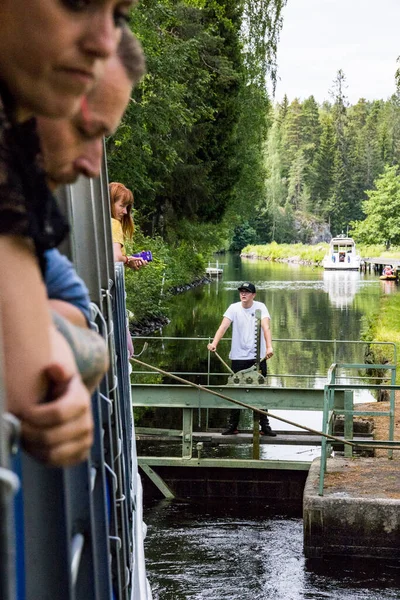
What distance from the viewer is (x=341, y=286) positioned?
5947cm

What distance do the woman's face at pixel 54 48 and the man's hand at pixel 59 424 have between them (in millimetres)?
278

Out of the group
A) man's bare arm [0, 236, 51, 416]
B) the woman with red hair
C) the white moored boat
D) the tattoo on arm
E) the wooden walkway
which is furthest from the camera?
the white moored boat

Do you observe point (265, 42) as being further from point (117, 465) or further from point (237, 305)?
A: point (117, 465)

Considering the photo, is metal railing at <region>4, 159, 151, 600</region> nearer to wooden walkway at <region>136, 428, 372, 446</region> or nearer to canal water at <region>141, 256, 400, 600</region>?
canal water at <region>141, 256, 400, 600</region>

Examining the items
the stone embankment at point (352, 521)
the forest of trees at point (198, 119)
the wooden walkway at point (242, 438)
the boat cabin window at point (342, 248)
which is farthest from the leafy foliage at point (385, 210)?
the stone embankment at point (352, 521)

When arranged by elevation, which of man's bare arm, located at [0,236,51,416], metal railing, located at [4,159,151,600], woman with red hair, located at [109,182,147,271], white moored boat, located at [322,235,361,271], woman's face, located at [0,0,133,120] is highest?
woman's face, located at [0,0,133,120]

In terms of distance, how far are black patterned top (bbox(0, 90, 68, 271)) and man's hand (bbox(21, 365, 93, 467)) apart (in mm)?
149

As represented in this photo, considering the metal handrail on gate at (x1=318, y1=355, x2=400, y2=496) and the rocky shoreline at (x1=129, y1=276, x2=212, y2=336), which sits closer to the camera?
the metal handrail on gate at (x1=318, y1=355, x2=400, y2=496)

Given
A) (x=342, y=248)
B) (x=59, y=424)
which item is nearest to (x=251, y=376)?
(x=59, y=424)

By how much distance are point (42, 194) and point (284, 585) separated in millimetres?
8306

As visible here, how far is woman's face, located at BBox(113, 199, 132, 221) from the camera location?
4.79 meters

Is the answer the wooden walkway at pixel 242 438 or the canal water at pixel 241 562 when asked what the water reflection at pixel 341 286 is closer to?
the wooden walkway at pixel 242 438

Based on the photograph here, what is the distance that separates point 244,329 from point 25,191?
33.6ft

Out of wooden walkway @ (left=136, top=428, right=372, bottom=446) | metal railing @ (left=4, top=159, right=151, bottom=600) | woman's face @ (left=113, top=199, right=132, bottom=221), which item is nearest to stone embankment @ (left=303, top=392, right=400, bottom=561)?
wooden walkway @ (left=136, top=428, right=372, bottom=446)
